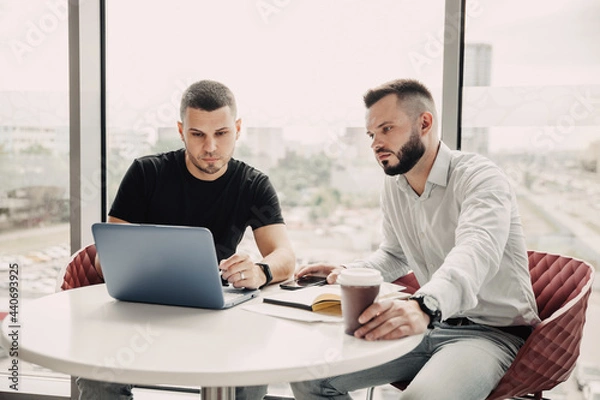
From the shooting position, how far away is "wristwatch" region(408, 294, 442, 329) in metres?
1.31

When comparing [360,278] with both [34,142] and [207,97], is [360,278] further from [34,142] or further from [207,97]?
[34,142]

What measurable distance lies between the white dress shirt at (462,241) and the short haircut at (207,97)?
0.66 metres

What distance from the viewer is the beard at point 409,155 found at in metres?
1.90

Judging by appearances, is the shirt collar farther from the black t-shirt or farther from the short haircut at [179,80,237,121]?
the short haircut at [179,80,237,121]

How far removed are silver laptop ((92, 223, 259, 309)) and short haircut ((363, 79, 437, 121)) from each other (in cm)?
85

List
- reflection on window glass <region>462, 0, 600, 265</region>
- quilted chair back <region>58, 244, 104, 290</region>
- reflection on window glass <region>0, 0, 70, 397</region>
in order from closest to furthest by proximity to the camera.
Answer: quilted chair back <region>58, 244, 104, 290</region>
reflection on window glass <region>462, 0, 600, 265</region>
reflection on window glass <region>0, 0, 70, 397</region>

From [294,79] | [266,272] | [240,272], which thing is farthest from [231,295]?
[294,79]

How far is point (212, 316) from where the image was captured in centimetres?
137

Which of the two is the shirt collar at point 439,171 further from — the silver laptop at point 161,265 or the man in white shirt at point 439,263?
the silver laptop at point 161,265

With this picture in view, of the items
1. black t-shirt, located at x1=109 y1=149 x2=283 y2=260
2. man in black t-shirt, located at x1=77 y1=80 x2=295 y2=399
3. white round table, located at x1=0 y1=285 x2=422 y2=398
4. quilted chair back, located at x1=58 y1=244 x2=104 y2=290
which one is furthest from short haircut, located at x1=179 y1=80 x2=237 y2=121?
white round table, located at x1=0 y1=285 x2=422 y2=398

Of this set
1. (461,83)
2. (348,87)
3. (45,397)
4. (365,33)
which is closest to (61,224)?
(45,397)

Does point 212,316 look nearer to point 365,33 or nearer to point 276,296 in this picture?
point 276,296

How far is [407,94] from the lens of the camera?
6.32 ft

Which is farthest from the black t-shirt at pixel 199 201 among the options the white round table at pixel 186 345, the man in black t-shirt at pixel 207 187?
the white round table at pixel 186 345
